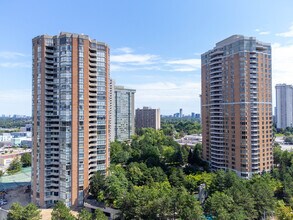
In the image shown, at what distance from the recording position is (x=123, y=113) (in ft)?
295

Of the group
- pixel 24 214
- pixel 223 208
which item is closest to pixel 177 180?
pixel 223 208

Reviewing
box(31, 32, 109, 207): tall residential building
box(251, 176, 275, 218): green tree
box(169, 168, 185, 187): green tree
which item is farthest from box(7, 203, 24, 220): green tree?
box(251, 176, 275, 218): green tree

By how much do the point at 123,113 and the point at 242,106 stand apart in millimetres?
53365

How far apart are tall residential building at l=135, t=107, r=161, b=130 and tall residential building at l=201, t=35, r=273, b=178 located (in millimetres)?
72360

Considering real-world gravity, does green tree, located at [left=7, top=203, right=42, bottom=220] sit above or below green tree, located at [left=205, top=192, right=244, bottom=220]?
below

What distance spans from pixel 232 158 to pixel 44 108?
30676 mm

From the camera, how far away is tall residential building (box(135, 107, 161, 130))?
119381 mm

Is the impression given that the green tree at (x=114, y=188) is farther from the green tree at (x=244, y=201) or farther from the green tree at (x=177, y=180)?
the green tree at (x=244, y=201)

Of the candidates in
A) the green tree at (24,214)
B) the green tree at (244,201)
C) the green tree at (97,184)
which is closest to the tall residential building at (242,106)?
the green tree at (244,201)

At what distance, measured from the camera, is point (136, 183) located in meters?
38.1

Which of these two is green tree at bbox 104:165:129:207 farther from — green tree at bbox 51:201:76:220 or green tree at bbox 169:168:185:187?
green tree at bbox 169:168:185:187

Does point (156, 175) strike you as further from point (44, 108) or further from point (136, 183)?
point (44, 108)

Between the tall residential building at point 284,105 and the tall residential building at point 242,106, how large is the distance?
75.7 m

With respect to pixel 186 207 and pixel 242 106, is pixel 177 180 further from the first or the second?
pixel 242 106
